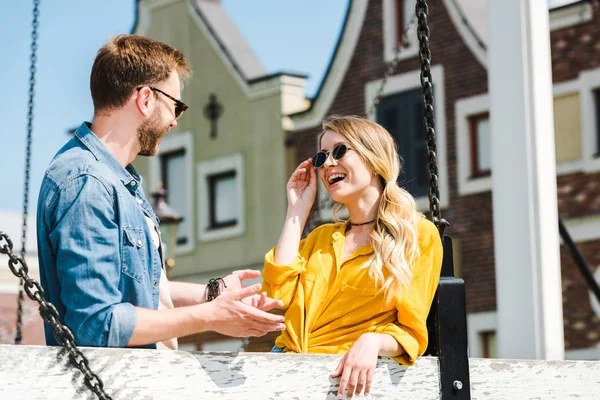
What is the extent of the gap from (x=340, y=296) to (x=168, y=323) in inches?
30.8

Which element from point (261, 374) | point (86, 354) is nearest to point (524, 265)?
point (261, 374)

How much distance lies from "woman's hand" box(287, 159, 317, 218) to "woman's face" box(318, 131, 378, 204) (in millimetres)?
101

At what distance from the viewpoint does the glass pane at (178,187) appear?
73.5 feet

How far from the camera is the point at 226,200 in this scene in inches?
862

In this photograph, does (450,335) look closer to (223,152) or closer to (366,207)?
(366,207)

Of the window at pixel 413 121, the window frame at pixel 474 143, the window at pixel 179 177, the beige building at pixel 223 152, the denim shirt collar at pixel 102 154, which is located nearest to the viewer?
the denim shirt collar at pixel 102 154

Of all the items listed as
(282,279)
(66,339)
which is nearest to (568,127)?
(282,279)

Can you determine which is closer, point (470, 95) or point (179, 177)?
point (470, 95)

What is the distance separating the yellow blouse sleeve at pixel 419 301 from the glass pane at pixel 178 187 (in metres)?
18.9

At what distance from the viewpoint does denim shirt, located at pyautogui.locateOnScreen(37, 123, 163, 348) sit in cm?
295

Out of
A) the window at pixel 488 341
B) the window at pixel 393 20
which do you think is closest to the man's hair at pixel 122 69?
the window at pixel 488 341

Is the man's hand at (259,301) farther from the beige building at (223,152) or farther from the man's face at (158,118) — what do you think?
the beige building at (223,152)

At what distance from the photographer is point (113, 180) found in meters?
3.23

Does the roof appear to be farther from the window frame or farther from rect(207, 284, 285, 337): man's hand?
rect(207, 284, 285, 337): man's hand
